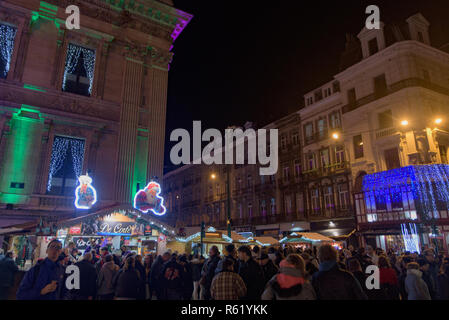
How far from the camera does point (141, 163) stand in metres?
20.3

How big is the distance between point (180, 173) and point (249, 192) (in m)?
22.3

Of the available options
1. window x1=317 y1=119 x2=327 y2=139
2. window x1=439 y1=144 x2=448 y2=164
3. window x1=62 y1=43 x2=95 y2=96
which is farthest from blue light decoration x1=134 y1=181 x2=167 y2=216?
window x1=439 y1=144 x2=448 y2=164

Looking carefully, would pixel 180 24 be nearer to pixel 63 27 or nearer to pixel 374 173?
pixel 63 27

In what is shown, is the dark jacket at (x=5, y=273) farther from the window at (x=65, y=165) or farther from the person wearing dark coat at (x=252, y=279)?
the window at (x=65, y=165)

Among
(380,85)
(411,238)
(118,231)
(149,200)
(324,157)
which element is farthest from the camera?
(324,157)

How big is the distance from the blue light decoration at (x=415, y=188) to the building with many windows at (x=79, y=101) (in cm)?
1787

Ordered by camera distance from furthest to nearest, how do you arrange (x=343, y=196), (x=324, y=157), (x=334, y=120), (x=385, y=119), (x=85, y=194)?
1. (x=324, y=157)
2. (x=334, y=120)
3. (x=343, y=196)
4. (x=385, y=119)
5. (x=85, y=194)

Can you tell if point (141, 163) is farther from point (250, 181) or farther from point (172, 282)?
point (250, 181)

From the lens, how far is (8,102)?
16.7m

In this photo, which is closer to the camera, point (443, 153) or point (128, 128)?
point (128, 128)

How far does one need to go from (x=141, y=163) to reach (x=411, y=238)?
2057cm

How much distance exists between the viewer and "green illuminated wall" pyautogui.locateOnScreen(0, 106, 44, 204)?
1628cm

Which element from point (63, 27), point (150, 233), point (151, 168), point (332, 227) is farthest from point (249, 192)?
point (63, 27)

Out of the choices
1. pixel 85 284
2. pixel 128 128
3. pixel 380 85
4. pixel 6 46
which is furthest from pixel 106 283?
pixel 380 85
